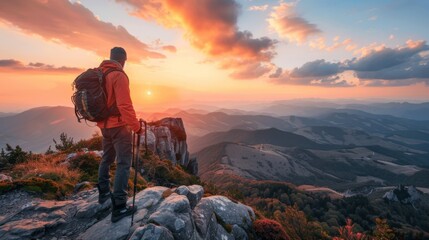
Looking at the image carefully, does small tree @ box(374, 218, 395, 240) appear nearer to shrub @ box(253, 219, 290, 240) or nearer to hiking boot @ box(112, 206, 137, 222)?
shrub @ box(253, 219, 290, 240)

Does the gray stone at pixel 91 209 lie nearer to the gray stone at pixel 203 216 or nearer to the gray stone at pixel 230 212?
the gray stone at pixel 203 216

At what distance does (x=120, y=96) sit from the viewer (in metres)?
6.34

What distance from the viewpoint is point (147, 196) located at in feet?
26.6

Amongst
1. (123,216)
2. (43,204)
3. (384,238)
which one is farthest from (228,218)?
(384,238)

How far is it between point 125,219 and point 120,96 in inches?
131

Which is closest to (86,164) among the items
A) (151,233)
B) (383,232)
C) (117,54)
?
(117,54)

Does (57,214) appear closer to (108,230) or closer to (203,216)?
(108,230)

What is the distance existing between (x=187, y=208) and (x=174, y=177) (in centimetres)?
1116

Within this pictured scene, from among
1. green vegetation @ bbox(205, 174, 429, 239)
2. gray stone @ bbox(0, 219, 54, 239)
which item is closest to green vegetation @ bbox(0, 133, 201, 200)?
gray stone @ bbox(0, 219, 54, 239)

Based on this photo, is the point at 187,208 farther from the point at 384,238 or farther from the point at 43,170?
the point at 384,238

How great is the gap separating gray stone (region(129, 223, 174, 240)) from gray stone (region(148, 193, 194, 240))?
43cm

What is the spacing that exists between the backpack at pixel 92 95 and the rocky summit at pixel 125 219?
2917mm

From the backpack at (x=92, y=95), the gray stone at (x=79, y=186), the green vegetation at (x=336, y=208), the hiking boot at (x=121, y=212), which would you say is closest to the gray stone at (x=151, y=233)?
the hiking boot at (x=121, y=212)

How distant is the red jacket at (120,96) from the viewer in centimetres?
634
